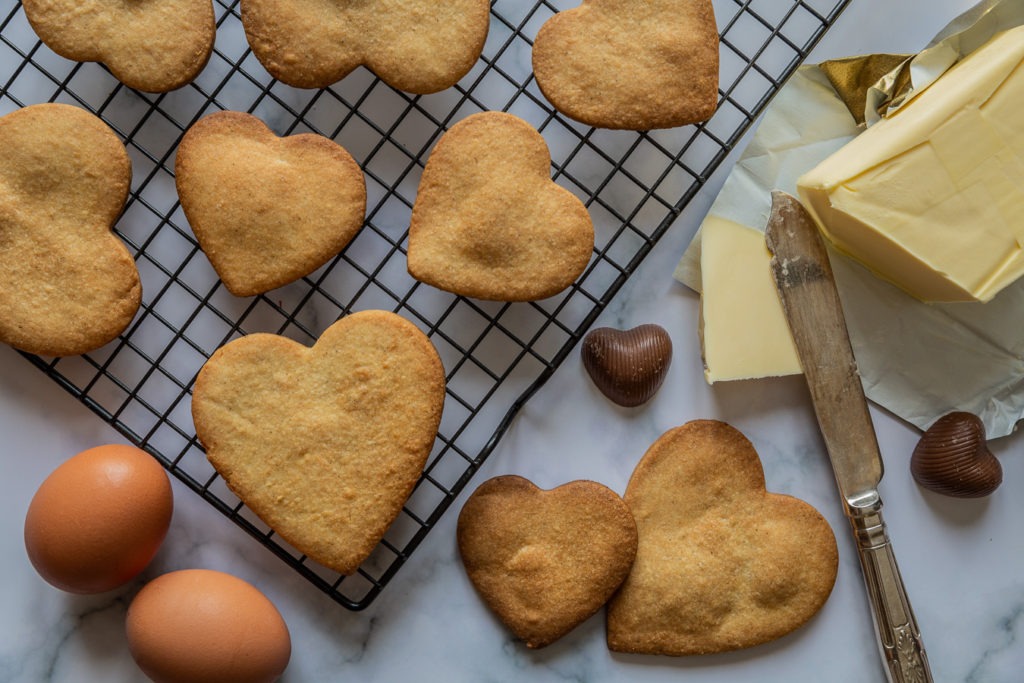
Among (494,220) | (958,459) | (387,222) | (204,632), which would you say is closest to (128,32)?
(387,222)

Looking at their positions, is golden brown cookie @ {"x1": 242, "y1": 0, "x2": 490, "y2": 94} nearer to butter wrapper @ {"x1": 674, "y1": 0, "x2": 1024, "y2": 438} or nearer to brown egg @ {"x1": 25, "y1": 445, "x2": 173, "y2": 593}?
butter wrapper @ {"x1": 674, "y1": 0, "x2": 1024, "y2": 438}

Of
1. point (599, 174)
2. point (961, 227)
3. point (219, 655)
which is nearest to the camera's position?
point (219, 655)

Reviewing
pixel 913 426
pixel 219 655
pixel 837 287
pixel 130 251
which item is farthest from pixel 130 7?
pixel 913 426

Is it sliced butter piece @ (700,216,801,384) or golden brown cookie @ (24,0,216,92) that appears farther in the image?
sliced butter piece @ (700,216,801,384)

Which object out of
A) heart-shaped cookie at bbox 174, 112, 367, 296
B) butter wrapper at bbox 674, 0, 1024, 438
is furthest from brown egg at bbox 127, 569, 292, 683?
butter wrapper at bbox 674, 0, 1024, 438

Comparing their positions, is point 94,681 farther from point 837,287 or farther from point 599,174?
point 837,287

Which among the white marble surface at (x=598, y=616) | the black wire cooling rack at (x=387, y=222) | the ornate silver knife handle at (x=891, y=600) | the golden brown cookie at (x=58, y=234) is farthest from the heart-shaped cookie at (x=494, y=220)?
the ornate silver knife handle at (x=891, y=600)
